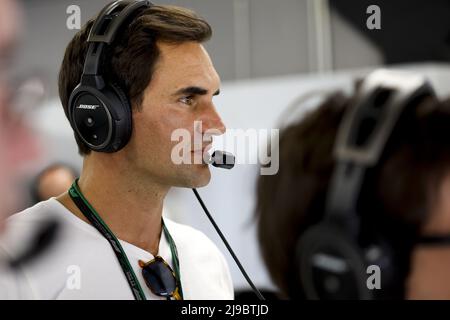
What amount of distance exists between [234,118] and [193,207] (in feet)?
0.55

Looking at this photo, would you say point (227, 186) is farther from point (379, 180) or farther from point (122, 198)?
point (379, 180)

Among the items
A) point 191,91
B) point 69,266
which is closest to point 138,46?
point 191,91

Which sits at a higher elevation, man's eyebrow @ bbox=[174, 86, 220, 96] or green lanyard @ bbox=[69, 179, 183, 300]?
man's eyebrow @ bbox=[174, 86, 220, 96]

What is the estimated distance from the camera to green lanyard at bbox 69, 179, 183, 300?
0.81 meters

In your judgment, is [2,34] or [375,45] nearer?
[2,34]

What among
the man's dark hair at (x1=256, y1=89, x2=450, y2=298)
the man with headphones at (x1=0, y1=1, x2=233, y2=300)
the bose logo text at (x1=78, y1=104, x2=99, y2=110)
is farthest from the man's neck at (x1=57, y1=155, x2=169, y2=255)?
the man's dark hair at (x1=256, y1=89, x2=450, y2=298)

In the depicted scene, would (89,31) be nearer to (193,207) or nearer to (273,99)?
(193,207)

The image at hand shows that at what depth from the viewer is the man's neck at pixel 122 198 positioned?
87cm

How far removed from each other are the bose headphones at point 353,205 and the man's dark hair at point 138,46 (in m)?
0.33

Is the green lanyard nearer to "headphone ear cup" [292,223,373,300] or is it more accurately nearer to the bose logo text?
the bose logo text

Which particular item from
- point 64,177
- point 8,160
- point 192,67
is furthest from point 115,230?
point 8,160

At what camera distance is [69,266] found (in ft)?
2.64

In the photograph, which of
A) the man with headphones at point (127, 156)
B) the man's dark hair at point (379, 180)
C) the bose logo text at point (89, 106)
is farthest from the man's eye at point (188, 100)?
the man's dark hair at point (379, 180)

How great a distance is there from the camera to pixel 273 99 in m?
1.54
